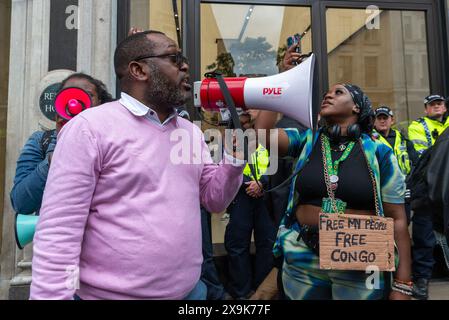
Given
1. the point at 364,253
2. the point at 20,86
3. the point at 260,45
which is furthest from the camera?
the point at 260,45

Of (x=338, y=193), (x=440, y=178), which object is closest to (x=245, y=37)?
(x=338, y=193)

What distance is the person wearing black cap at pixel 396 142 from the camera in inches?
174

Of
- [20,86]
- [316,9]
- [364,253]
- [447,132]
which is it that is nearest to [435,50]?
[316,9]

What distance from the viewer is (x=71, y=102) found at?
75.0 inches

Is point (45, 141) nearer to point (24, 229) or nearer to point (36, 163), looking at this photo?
point (36, 163)

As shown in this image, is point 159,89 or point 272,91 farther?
point 272,91

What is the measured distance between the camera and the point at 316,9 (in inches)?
191

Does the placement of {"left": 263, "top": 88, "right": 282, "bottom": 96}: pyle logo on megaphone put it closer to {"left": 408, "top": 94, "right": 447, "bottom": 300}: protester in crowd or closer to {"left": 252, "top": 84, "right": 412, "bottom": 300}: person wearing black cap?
{"left": 252, "top": 84, "right": 412, "bottom": 300}: person wearing black cap

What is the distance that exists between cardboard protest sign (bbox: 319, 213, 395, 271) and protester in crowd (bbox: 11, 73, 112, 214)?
1.42 metres

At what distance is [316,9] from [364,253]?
3726 millimetres

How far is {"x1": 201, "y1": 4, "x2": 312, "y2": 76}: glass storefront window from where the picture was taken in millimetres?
4883

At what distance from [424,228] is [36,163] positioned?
372 cm

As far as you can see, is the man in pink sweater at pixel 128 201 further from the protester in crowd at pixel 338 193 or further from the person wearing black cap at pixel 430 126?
the person wearing black cap at pixel 430 126

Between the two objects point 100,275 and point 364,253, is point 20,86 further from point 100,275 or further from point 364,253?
point 364,253
